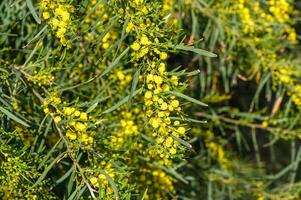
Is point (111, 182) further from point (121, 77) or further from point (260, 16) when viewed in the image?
point (260, 16)

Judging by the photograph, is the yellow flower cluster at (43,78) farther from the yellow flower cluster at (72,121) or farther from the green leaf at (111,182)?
the green leaf at (111,182)

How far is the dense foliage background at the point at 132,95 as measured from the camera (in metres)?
0.93

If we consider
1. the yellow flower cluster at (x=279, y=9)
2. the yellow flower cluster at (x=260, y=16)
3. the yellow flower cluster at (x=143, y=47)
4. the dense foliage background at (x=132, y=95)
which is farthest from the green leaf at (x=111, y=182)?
the yellow flower cluster at (x=279, y=9)

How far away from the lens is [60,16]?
0.95m

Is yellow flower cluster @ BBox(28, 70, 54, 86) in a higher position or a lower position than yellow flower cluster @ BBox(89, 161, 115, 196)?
higher

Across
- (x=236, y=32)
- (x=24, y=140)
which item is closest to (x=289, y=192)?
(x=236, y=32)

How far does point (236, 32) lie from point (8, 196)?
2.31ft

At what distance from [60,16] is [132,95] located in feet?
0.59

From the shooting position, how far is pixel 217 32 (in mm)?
1465

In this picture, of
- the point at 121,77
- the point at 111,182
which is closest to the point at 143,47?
the point at 111,182

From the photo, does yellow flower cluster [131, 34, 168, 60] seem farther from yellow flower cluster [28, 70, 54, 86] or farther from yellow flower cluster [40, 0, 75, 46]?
yellow flower cluster [28, 70, 54, 86]

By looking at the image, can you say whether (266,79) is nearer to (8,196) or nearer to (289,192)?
(289,192)

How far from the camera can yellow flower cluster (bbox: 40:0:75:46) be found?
935 millimetres

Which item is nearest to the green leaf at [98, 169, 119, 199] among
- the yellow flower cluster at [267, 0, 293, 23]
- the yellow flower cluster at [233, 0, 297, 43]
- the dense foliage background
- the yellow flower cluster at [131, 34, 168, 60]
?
the dense foliage background
